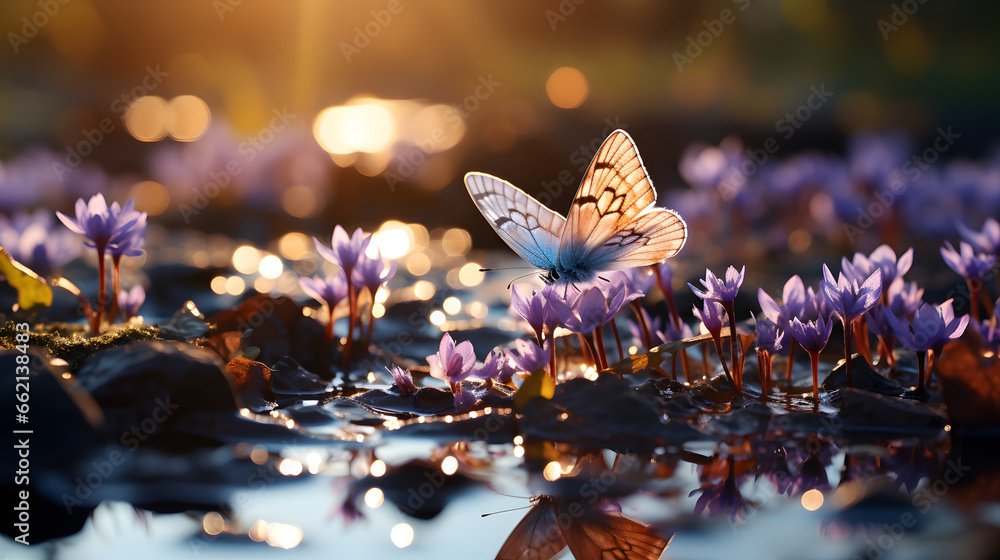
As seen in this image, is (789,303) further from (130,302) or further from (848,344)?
(130,302)

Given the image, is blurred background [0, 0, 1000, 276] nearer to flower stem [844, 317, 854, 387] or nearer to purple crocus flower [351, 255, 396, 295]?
flower stem [844, 317, 854, 387]

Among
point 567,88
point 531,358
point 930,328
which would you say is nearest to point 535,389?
point 531,358

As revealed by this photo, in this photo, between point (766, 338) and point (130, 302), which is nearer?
point (766, 338)

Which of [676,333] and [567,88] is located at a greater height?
[567,88]

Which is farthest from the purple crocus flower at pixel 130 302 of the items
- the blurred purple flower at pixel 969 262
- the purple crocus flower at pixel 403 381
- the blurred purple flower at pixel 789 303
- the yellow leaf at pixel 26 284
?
the blurred purple flower at pixel 969 262

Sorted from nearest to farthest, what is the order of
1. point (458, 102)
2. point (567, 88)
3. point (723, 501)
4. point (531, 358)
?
point (723, 501)
point (531, 358)
point (567, 88)
point (458, 102)

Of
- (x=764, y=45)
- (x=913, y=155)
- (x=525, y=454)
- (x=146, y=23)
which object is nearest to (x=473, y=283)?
(x=525, y=454)
